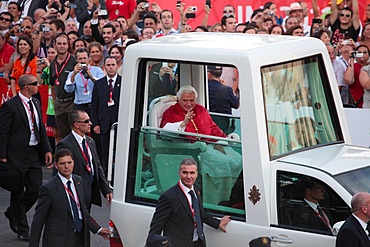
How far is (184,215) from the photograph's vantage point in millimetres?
7895

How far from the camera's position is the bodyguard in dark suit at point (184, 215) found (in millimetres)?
7863

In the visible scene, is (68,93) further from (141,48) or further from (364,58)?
(141,48)

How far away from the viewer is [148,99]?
866 cm

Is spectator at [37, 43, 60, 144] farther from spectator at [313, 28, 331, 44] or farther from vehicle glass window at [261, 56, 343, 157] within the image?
vehicle glass window at [261, 56, 343, 157]

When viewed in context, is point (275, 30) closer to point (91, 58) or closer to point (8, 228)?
point (91, 58)

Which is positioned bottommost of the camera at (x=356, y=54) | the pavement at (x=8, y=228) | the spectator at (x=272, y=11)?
the pavement at (x=8, y=228)

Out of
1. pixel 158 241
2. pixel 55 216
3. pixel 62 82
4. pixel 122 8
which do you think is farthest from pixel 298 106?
pixel 122 8

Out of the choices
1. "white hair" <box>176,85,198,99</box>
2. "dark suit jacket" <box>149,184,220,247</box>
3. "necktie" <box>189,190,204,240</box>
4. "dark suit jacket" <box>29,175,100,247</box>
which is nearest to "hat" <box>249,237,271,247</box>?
"dark suit jacket" <box>149,184,220,247</box>

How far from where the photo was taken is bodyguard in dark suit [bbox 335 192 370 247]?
6.95 meters

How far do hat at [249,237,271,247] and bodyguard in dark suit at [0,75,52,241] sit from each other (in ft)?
14.3

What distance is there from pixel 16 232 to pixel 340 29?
23.5 feet

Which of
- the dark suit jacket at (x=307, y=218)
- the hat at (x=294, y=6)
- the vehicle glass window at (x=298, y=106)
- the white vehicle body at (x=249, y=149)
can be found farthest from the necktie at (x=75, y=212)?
the hat at (x=294, y=6)

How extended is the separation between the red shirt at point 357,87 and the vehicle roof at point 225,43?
5100mm

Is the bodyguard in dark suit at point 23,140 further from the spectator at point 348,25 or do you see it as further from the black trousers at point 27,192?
the spectator at point 348,25
